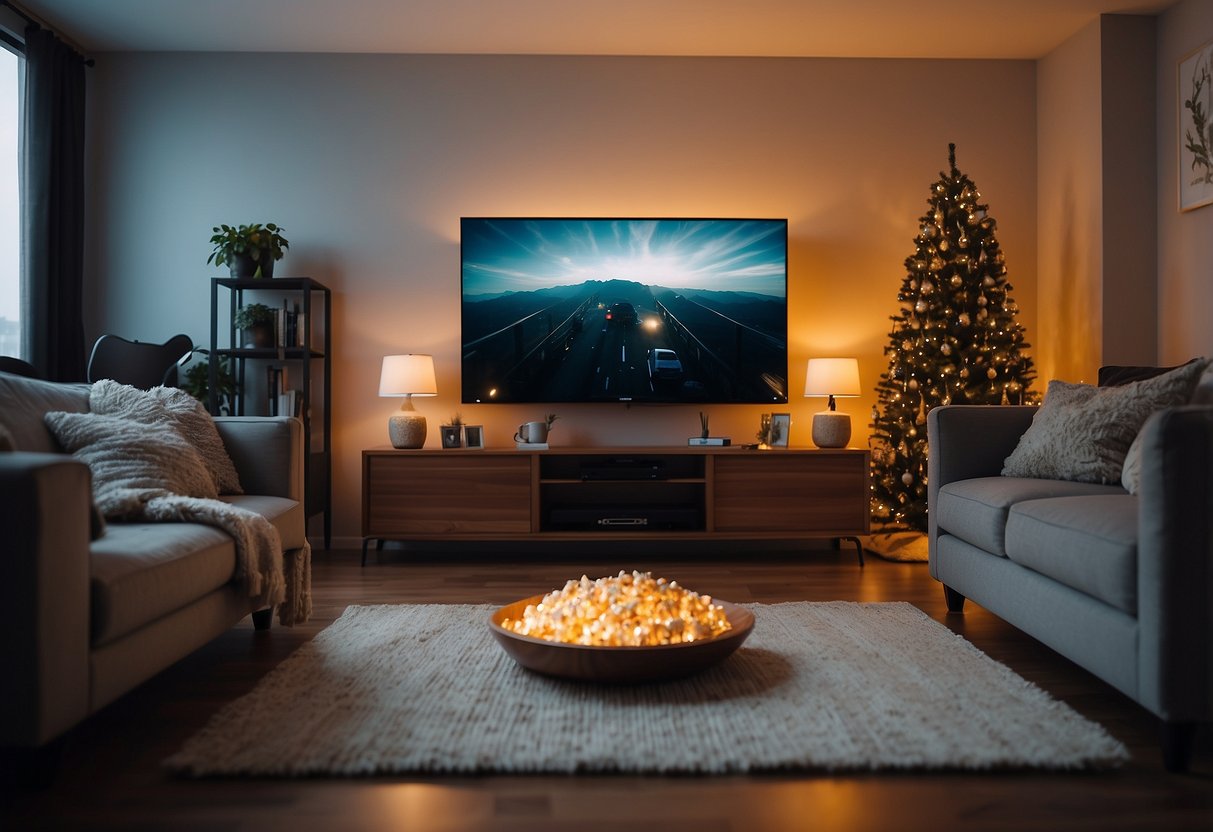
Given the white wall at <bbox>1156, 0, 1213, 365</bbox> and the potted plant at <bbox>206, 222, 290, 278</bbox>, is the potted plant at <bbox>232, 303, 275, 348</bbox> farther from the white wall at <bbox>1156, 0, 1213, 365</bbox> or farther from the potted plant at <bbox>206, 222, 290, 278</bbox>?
the white wall at <bbox>1156, 0, 1213, 365</bbox>

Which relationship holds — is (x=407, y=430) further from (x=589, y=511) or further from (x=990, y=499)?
(x=990, y=499)

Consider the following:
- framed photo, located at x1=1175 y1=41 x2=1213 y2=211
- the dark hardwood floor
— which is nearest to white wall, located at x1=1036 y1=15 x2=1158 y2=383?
framed photo, located at x1=1175 y1=41 x2=1213 y2=211

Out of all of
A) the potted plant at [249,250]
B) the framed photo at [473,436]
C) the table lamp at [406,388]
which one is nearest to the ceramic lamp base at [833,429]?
the framed photo at [473,436]

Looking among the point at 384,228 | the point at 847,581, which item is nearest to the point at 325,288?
the point at 384,228

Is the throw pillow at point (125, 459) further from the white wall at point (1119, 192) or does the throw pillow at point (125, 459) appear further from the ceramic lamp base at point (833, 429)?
the white wall at point (1119, 192)

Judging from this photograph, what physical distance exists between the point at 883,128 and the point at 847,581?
2.41m

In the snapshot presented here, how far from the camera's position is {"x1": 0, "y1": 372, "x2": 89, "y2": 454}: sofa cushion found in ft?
7.34

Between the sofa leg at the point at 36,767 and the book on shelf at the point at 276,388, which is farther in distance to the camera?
the book on shelf at the point at 276,388

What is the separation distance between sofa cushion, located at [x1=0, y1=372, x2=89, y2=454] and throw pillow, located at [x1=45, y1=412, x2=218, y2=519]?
0.03m

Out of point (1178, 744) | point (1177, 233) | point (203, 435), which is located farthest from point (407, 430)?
point (1177, 233)

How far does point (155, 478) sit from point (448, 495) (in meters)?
1.82

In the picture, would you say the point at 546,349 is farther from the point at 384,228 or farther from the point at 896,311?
the point at 896,311

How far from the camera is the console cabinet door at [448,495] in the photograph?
13.4 ft

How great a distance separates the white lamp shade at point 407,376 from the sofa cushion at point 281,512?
1436 mm
